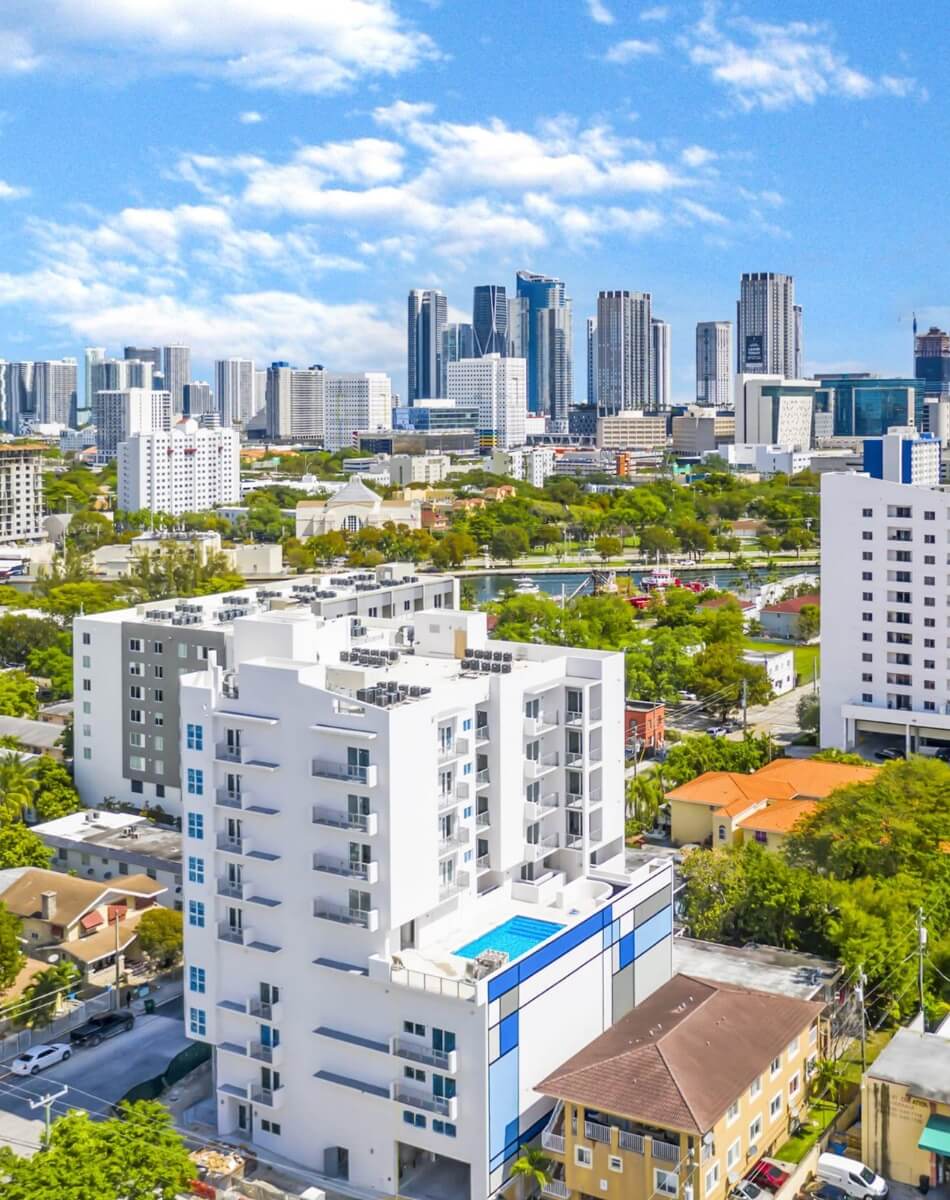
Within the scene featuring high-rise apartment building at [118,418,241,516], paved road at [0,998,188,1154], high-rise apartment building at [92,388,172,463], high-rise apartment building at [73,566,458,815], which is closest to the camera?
paved road at [0,998,188,1154]

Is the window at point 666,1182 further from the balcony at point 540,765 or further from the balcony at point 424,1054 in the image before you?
the balcony at point 540,765

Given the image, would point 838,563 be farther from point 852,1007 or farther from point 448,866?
point 448,866

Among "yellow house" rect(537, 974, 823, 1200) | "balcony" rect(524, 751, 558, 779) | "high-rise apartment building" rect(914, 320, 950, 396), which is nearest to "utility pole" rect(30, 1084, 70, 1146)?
"yellow house" rect(537, 974, 823, 1200)

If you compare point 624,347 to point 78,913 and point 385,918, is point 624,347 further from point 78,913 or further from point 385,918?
point 385,918

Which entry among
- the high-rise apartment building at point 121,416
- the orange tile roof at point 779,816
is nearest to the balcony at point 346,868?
the orange tile roof at point 779,816

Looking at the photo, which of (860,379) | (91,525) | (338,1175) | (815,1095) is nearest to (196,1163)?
(338,1175)

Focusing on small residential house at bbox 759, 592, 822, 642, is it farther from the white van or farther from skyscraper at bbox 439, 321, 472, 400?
skyscraper at bbox 439, 321, 472, 400
